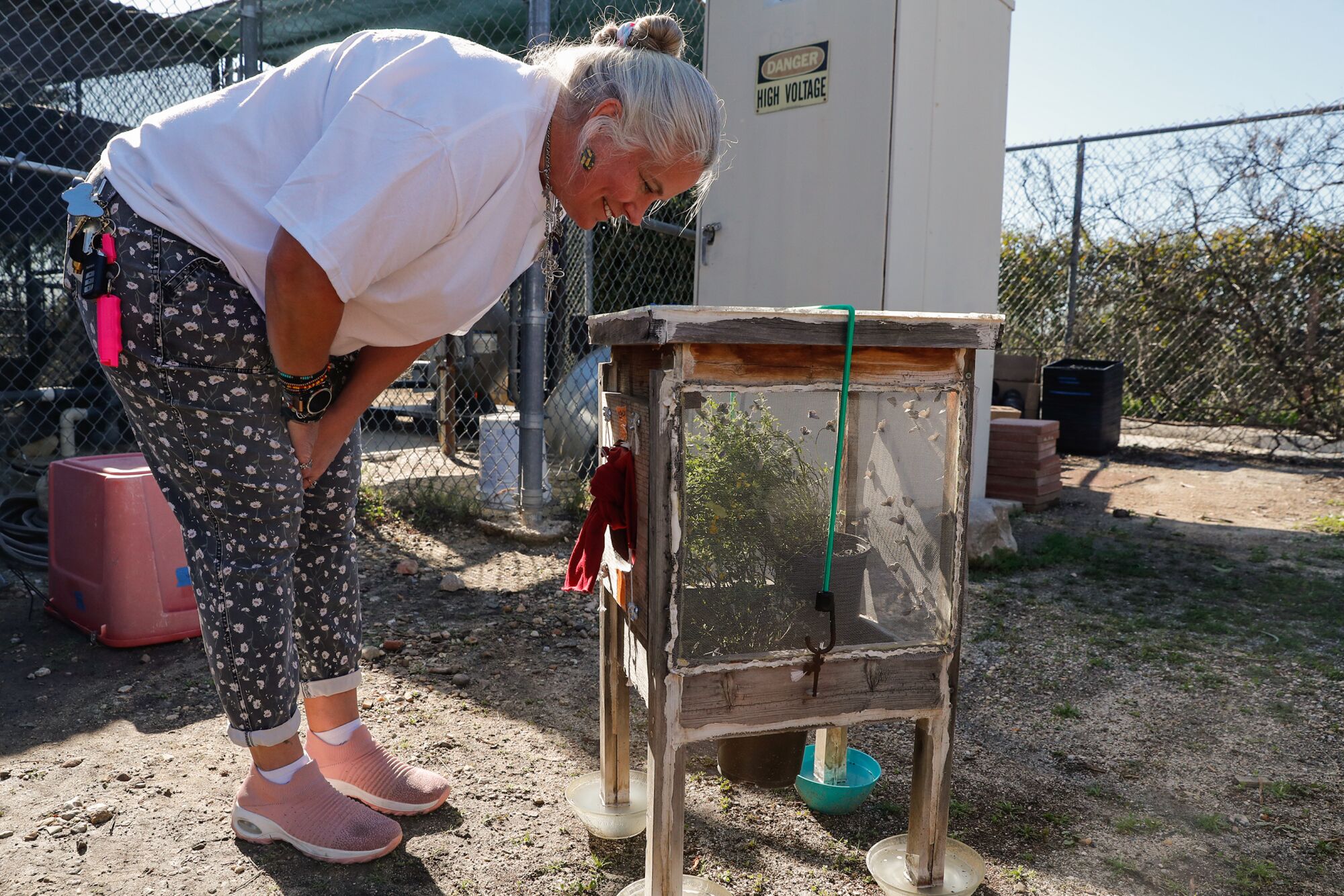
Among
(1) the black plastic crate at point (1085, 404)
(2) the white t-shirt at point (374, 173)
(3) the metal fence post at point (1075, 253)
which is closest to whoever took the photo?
(2) the white t-shirt at point (374, 173)

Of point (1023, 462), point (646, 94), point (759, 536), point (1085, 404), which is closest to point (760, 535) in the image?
point (759, 536)

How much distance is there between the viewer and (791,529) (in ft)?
4.90

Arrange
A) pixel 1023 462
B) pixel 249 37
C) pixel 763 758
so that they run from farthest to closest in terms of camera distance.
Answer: pixel 1023 462 → pixel 249 37 → pixel 763 758

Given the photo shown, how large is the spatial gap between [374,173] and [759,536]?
0.81 m

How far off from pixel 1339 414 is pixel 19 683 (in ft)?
25.6

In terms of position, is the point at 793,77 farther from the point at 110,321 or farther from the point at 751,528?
the point at 110,321

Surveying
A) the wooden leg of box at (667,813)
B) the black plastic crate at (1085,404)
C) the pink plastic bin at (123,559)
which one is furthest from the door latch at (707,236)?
the black plastic crate at (1085,404)

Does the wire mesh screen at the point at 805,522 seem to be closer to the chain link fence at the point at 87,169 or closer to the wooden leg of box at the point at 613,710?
the wooden leg of box at the point at 613,710

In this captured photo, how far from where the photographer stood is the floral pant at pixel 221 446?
1.43 m

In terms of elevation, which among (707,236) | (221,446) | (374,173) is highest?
(707,236)

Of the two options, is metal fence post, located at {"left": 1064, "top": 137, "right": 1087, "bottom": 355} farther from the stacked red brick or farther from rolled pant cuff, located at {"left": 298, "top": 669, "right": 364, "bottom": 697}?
rolled pant cuff, located at {"left": 298, "top": 669, "right": 364, "bottom": 697}

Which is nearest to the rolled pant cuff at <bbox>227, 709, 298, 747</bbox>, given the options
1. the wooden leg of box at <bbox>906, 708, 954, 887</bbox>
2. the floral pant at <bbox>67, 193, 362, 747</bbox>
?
the floral pant at <bbox>67, 193, 362, 747</bbox>

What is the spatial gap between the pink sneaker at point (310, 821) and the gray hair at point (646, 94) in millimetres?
1297

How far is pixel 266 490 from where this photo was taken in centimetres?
151
